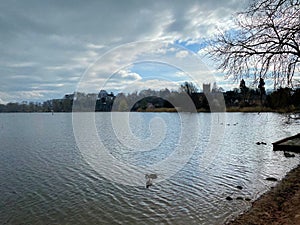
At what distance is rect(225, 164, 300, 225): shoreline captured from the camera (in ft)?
20.6

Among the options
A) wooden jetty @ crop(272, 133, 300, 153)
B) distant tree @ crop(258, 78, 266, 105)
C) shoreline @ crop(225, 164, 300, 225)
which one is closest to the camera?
shoreline @ crop(225, 164, 300, 225)

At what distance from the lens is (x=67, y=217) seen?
745cm

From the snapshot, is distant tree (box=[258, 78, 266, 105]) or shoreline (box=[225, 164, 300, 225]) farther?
distant tree (box=[258, 78, 266, 105])

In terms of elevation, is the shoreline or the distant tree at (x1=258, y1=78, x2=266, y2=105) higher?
the distant tree at (x1=258, y1=78, x2=266, y2=105)

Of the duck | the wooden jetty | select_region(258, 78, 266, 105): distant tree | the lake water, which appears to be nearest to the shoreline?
the lake water

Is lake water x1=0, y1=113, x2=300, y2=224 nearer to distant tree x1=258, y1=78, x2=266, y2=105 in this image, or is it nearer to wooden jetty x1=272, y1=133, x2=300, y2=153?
wooden jetty x1=272, y1=133, x2=300, y2=153

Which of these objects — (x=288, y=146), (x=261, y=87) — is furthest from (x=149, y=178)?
(x=288, y=146)

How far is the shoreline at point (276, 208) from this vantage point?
6266 millimetres

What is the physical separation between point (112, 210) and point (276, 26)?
24.3 ft

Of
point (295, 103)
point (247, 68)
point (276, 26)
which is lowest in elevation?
point (295, 103)

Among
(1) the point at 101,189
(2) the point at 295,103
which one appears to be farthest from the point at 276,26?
(1) the point at 101,189

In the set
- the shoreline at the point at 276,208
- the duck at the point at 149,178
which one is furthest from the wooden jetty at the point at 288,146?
the duck at the point at 149,178

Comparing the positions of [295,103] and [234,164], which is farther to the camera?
A: [234,164]

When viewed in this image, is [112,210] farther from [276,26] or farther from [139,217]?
[276,26]
